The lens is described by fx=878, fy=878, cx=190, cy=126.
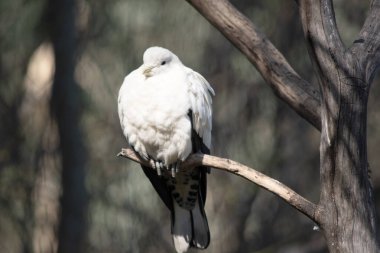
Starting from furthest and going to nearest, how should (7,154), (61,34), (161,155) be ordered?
(7,154) → (61,34) → (161,155)

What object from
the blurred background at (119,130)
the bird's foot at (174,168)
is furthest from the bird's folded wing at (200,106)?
the blurred background at (119,130)

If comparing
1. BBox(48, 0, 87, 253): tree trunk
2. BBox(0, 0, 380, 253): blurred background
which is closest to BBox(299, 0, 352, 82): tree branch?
BBox(48, 0, 87, 253): tree trunk

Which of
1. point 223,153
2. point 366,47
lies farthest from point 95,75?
point 366,47

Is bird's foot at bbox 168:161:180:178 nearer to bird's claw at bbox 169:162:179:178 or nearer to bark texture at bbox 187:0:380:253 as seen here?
bird's claw at bbox 169:162:179:178

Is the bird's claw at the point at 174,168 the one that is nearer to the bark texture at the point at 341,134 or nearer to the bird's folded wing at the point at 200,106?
the bird's folded wing at the point at 200,106

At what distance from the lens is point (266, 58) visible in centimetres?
388

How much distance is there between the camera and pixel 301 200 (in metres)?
3.17

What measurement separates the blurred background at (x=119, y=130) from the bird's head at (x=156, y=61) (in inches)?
86.8

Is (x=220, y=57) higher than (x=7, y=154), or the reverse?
(x=220, y=57)

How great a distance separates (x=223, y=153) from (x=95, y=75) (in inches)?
43.9

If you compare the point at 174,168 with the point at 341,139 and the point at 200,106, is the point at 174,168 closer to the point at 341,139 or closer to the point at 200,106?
the point at 200,106

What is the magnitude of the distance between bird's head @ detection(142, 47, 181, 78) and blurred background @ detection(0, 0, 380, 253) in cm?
220

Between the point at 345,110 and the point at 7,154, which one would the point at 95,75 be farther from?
the point at 345,110

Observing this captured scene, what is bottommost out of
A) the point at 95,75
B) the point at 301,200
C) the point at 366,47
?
the point at 301,200
